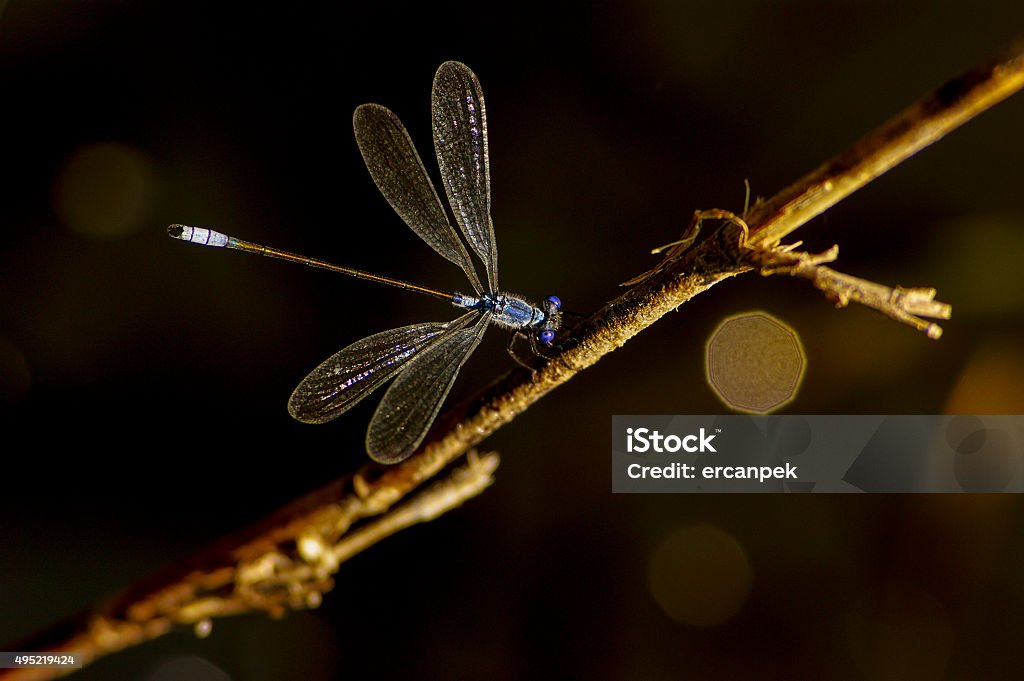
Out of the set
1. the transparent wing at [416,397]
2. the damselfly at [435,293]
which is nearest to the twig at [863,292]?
the damselfly at [435,293]

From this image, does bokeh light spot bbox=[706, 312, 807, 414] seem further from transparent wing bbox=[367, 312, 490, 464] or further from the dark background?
transparent wing bbox=[367, 312, 490, 464]

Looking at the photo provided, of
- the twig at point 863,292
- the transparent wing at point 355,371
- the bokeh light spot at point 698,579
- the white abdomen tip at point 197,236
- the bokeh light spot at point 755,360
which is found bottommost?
the bokeh light spot at point 698,579

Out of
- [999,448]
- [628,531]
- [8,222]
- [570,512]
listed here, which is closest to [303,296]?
[8,222]

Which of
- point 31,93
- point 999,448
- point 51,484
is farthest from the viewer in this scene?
point 51,484

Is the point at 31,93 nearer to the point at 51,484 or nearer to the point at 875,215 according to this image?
the point at 51,484

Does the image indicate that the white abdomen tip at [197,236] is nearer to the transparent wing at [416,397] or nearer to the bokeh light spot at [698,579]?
the transparent wing at [416,397]

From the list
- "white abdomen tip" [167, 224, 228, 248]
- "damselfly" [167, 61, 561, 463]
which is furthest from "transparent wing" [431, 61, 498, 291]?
"white abdomen tip" [167, 224, 228, 248]
